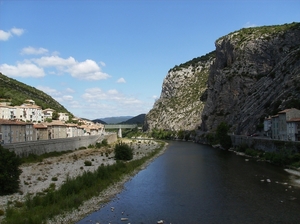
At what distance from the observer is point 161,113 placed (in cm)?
19550

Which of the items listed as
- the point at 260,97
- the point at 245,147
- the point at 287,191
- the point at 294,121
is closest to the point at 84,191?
the point at 287,191

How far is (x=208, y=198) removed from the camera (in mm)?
28391

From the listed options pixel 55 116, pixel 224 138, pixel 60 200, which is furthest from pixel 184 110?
pixel 60 200

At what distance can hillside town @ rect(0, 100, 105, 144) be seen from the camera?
219 feet

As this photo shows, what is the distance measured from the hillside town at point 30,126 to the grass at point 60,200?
33.2 meters

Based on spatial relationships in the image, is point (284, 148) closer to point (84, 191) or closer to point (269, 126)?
point (269, 126)

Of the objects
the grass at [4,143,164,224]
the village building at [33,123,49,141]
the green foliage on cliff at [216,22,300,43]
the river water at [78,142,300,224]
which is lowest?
the river water at [78,142,300,224]

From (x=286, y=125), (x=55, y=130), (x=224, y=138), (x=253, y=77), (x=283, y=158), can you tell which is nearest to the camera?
(x=283, y=158)

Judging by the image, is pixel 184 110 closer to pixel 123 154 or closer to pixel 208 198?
pixel 123 154

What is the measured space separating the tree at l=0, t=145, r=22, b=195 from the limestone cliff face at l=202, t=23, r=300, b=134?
5358 cm

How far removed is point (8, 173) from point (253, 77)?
292ft

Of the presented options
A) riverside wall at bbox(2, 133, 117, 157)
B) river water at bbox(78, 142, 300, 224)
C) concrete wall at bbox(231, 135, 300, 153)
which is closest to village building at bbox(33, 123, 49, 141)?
riverside wall at bbox(2, 133, 117, 157)

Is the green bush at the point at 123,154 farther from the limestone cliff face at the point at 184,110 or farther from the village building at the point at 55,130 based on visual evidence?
the limestone cliff face at the point at 184,110

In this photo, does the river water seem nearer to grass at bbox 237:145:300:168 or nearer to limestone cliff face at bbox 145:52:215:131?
grass at bbox 237:145:300:168
